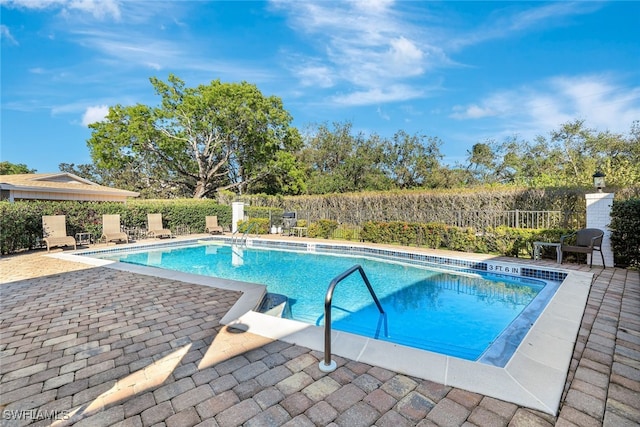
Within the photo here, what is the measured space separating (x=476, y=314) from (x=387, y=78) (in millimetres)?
14045

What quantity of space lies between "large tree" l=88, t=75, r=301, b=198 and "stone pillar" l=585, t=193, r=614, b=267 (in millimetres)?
18928

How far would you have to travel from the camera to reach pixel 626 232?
265 inches

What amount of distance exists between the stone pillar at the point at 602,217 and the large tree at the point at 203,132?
1893 centimetres

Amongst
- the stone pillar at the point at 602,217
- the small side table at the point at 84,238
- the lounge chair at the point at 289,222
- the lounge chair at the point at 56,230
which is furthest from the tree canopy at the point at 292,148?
the stone pillar at the point at 602,217

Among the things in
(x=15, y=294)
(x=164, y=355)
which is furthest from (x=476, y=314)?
(x=15, y=294)

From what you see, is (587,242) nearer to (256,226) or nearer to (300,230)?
(300,230)

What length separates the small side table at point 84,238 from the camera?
439 inches

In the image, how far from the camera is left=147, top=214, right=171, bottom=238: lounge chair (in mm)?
12883

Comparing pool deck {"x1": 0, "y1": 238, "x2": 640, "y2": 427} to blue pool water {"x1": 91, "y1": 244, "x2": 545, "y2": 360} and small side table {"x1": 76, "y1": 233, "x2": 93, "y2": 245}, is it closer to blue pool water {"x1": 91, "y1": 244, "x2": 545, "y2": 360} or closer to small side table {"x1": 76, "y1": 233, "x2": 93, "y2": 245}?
blue pool water {"x1": 91, "y1": 244, "x2": 545, "y2": 360}

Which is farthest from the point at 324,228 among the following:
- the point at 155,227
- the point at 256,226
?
the point at 155,227

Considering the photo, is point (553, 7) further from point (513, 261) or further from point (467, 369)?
point (467, 369)

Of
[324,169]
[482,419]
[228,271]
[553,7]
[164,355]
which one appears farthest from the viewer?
[324,169]

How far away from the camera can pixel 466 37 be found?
12.9 meters

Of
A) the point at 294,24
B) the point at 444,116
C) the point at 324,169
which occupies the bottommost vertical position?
the point at 324,169
